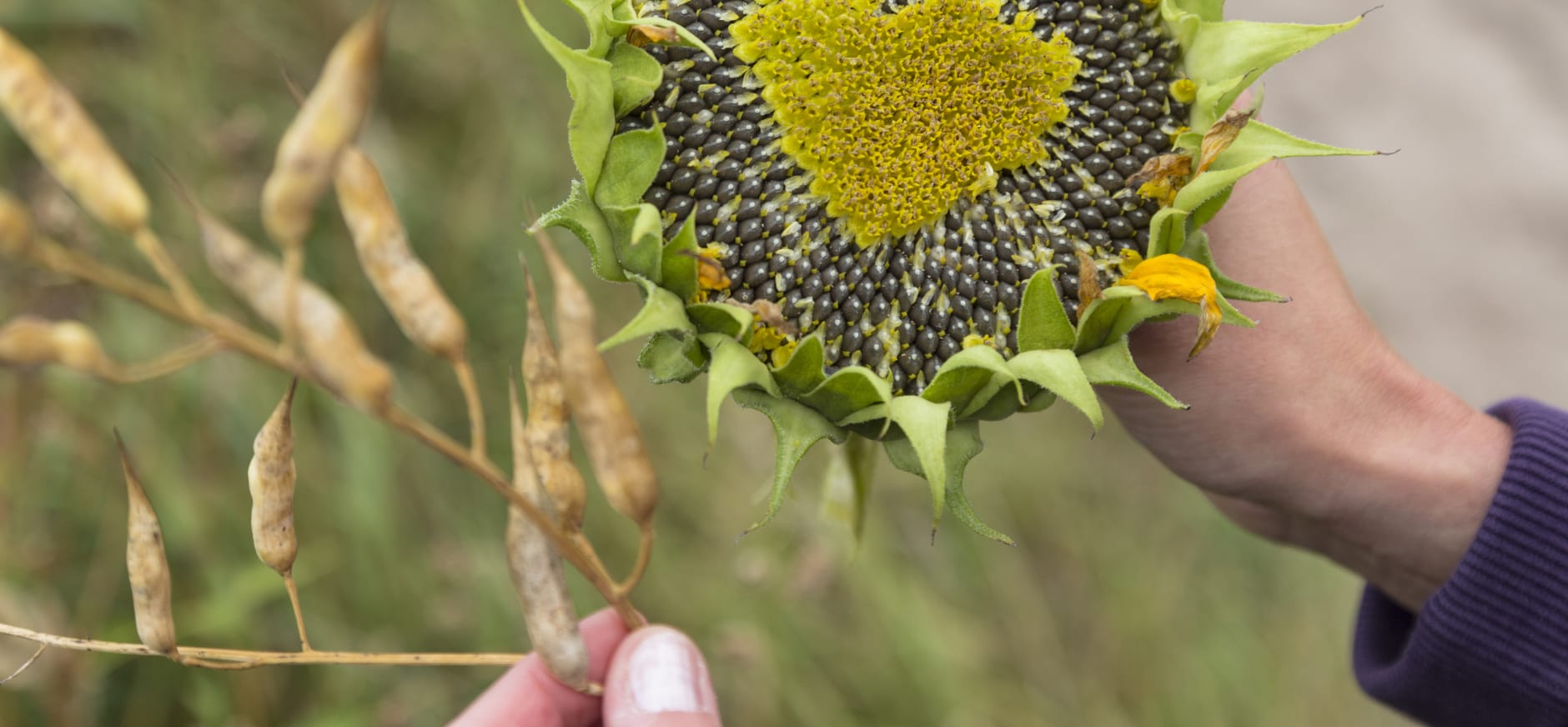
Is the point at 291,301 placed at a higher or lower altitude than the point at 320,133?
lower

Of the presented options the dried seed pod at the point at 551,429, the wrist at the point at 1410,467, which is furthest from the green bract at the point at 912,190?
the wrist at the point at 1410,467

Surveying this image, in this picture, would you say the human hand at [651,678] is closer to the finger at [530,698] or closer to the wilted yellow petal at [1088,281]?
the finger at [530,698]

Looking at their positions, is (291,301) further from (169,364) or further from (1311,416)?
(1311,416)

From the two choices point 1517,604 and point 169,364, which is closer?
point 169,364

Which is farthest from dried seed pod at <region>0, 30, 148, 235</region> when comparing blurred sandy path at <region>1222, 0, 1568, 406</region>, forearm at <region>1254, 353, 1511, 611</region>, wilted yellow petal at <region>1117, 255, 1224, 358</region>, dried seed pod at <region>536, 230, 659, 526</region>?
blurred sandy path at <region>1222, 0, 1568, 406</region>

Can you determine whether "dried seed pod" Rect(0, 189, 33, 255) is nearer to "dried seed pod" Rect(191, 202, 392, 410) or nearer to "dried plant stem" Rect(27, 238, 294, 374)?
"dried plant stem" Rect(27, 238, 294, 374)

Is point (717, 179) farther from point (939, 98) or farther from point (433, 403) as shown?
point (433, 403)

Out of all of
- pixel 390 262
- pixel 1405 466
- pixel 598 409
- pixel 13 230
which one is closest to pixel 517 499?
pixel 598 409
